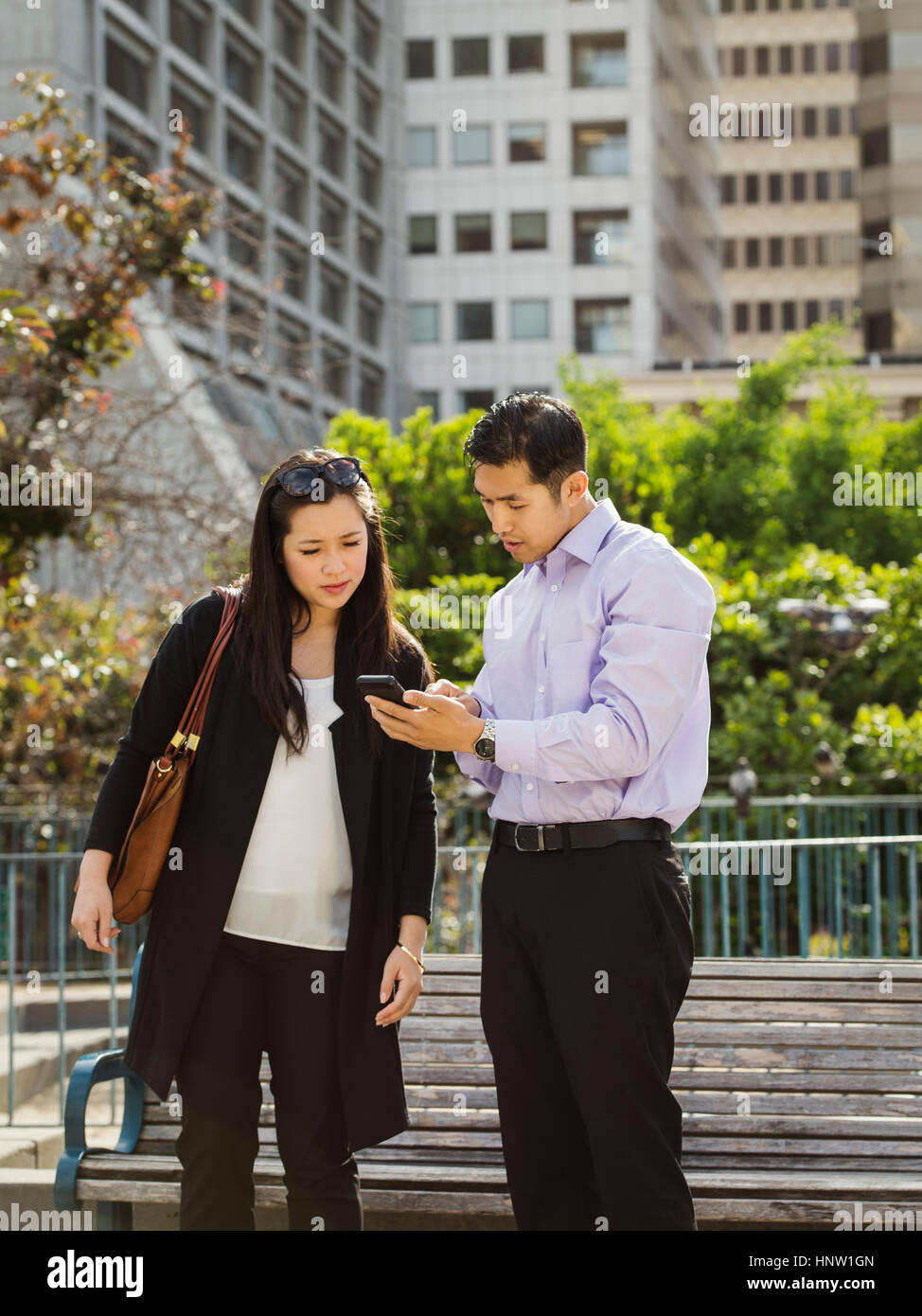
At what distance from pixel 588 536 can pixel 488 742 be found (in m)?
0.50

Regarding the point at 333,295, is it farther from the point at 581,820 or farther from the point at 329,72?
the point at 581,820

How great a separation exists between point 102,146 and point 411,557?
4.56 m

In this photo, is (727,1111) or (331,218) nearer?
(727,1111)

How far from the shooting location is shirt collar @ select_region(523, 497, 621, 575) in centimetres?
335

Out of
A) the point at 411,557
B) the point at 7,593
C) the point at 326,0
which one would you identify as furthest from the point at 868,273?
the point at 7,593

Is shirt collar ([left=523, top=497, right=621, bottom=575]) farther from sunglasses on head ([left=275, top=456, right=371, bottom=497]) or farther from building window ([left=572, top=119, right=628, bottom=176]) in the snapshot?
building window ([left=572, top=119, right=628, bottom=176])

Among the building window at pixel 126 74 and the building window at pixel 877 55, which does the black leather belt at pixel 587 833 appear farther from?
the building window at pixel 877 55

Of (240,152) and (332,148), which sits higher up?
(332,148)

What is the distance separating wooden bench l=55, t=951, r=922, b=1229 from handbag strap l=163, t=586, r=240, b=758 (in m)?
1.17

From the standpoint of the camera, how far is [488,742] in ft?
10.5

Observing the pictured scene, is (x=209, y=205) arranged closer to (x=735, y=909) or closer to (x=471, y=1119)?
(x=735, y=909)

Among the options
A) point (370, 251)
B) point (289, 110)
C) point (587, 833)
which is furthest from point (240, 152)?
A: point (587, 833)

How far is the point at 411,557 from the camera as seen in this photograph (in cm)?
1243

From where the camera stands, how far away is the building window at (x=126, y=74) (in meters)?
37.1
